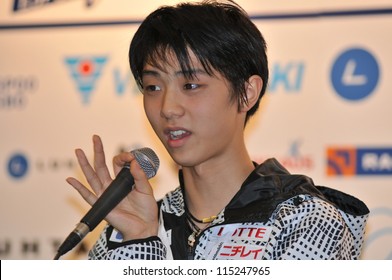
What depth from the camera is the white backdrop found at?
2.64 meters

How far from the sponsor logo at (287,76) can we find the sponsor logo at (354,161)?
0.26 metres

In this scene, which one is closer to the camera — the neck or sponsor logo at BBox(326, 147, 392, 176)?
the neck

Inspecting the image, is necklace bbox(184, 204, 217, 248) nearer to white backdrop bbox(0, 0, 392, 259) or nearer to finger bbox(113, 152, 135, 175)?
finger bbox(113, 152, 135, 175)

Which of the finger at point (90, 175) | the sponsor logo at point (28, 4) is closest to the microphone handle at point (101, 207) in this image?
the finger at point (90, 175)

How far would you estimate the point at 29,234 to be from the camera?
286 centimetres

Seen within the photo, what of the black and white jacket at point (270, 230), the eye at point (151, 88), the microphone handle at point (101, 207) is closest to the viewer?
the microphone handle at point (101, 207)

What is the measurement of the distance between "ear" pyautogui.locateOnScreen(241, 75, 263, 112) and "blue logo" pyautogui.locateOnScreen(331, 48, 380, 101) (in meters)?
1.12

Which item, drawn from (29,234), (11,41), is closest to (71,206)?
(29,234)

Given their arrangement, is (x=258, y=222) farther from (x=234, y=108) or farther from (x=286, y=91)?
(x=286, y=91)

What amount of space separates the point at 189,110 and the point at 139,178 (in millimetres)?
168

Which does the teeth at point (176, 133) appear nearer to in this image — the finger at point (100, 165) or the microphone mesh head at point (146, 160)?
the microphone mesh head at point (146, 160)

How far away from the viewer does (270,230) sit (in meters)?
1.46

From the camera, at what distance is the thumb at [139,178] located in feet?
4.71

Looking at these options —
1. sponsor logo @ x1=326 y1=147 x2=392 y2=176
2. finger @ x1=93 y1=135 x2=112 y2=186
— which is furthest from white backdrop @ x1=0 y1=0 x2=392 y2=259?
finger @ x1=93 y1=135 x2=112 y2=186
